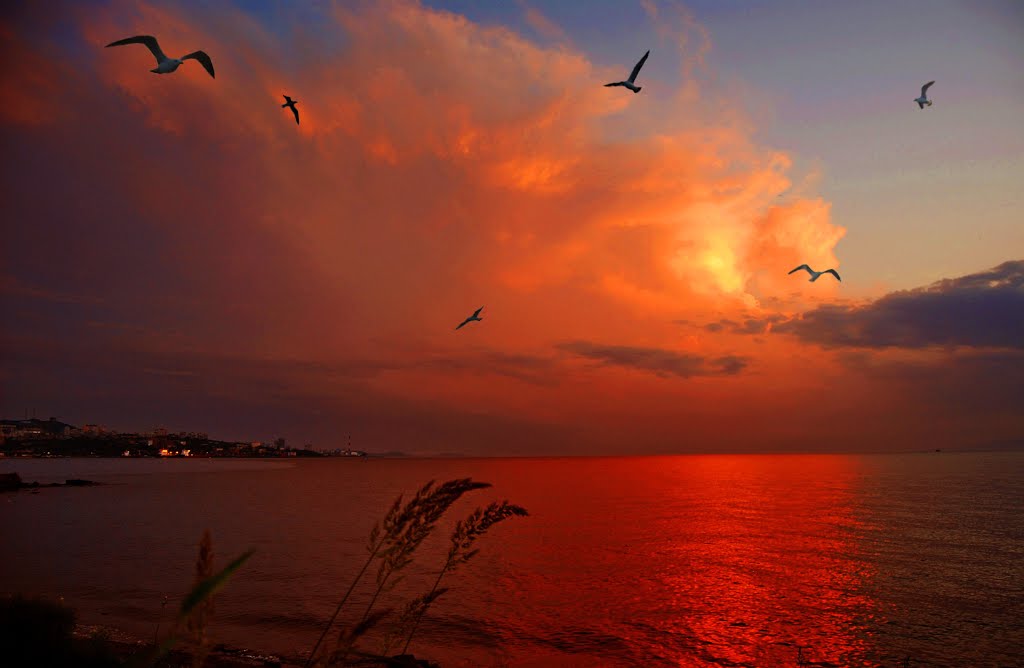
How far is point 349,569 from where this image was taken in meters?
29.9

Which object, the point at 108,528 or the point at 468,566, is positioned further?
the point at 108,528

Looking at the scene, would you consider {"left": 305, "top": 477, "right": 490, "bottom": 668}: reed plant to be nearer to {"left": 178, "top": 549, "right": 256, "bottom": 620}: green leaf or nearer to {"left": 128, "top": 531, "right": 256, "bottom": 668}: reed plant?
{"left": 128, "top": 531, "right": 256, "bottom": 668}: reed plant

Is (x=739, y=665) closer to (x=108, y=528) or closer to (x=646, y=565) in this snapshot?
(x=646, y=565)

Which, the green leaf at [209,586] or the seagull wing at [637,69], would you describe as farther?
the seagull wing at [637,69]

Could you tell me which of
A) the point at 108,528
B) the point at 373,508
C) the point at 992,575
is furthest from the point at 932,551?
the point at 108,528

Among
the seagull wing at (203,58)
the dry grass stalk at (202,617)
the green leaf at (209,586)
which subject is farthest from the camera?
the seagull wing at (203,58)

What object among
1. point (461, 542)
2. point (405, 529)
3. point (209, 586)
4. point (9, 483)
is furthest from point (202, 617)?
point (9, 483)

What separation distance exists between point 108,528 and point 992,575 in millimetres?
54070

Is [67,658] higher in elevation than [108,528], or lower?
higher

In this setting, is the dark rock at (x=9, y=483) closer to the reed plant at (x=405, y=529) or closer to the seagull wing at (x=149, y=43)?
the seagull wing at (x=149, y=43)

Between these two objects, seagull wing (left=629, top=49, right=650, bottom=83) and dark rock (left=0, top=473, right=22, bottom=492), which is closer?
seagull wing (left=629, top=49, right=650, bottom=83)

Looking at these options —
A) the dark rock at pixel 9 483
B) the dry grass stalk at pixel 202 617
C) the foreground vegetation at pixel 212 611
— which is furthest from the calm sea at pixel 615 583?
the dark rock at pixel 9 483

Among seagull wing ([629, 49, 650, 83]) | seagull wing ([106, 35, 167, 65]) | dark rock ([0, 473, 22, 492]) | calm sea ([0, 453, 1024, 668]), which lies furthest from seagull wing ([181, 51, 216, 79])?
dark rock ([0, 473, 22, 492])

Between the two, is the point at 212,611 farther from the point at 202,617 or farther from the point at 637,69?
the point at 637,69
